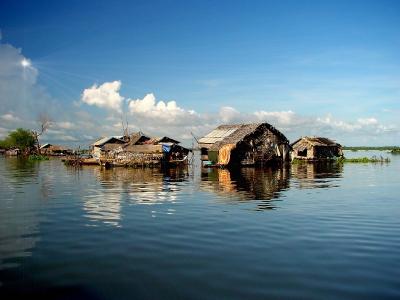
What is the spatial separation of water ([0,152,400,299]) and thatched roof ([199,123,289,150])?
28.1m

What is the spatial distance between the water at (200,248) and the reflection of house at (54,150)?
267 feet

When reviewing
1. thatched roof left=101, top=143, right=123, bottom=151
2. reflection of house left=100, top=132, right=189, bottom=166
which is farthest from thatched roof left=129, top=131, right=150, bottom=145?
reflection of house left=100, top=132, right=189, bottom=166

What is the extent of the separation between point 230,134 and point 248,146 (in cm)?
321

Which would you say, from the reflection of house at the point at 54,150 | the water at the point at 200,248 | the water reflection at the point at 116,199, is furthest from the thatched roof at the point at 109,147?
the water at the point at 200,248

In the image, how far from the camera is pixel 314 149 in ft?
196

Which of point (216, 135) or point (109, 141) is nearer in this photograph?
point (216, 135)

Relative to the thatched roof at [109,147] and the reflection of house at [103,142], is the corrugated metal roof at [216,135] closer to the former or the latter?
the thatched roof at [109,147]

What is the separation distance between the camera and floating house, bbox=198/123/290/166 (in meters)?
45.2

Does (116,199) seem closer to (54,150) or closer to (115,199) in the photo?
(115,199)

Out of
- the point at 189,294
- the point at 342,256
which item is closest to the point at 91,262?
the point at 189,294

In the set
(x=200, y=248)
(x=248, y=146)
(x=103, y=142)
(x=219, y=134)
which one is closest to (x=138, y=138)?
(x=103, y=142)

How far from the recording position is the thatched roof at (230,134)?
4628cm

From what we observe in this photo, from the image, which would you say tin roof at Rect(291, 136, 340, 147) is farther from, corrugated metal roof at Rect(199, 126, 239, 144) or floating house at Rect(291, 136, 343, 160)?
corrugated metal roof at Rect(199, 126, 239, 144)

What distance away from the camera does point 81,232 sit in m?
11.8
